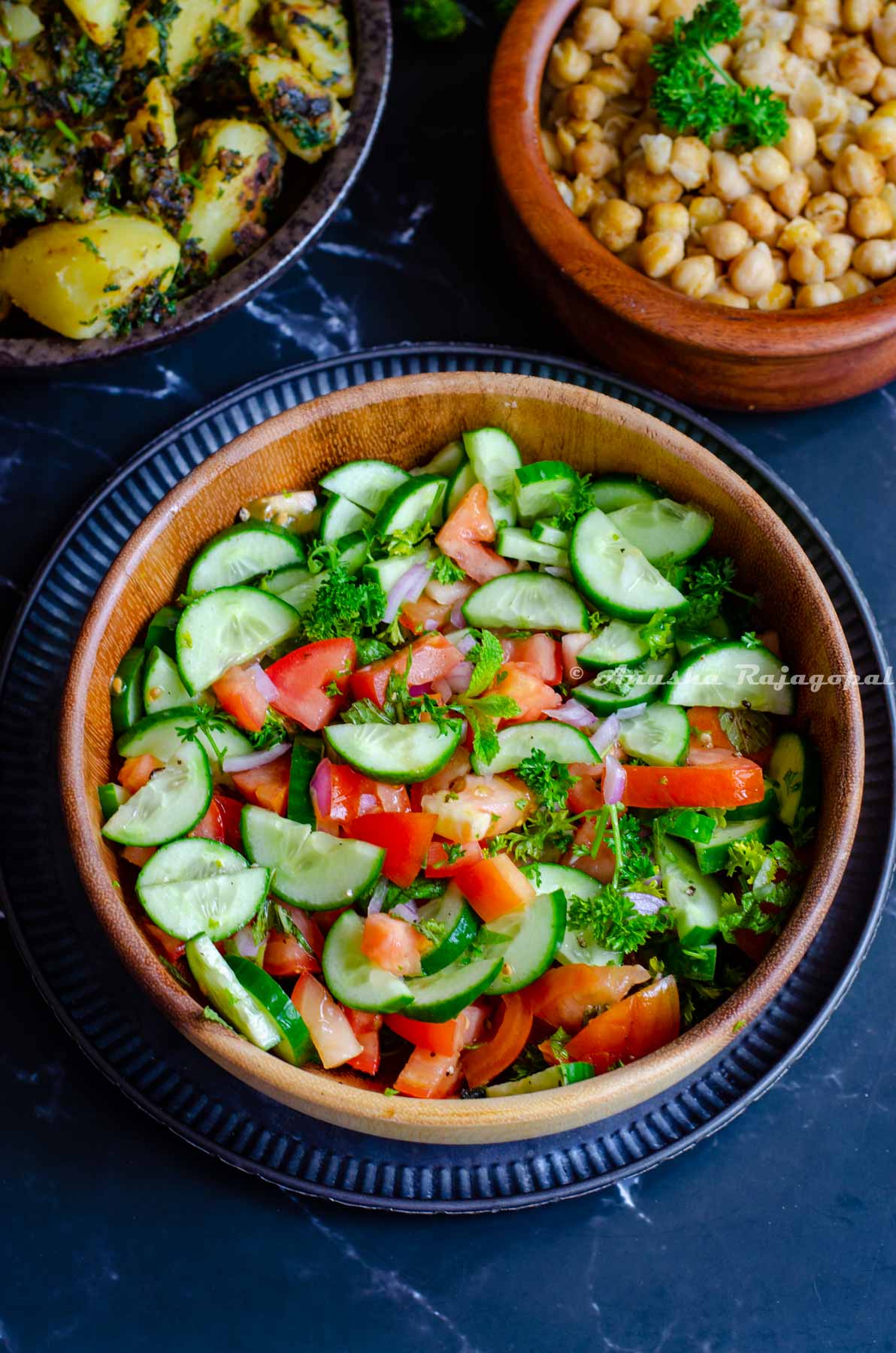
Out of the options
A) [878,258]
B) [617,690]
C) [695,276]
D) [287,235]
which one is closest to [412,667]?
[617,690]

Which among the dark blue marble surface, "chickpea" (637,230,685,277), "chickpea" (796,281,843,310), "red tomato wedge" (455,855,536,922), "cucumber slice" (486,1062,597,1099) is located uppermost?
"chickpea" (637,230,685,277)

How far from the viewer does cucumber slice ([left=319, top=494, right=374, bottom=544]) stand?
9.53 ft

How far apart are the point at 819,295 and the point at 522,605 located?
1143mm

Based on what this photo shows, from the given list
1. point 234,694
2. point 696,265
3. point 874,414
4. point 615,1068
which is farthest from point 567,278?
point 615,1068

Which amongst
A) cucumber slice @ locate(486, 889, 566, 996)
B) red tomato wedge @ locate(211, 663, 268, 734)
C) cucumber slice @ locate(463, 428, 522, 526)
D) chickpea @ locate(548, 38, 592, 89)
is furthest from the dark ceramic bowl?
cucumber slice @ locate(486, 889, 566, 996)

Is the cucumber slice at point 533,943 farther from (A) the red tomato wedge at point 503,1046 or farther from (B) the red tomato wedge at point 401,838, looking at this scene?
(B) the red tomato wedge at point 401,838

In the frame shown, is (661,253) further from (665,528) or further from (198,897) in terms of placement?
(198,897)

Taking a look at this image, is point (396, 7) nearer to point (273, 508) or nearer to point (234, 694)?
point (273, 508)

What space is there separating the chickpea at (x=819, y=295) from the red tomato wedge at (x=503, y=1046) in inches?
73.8

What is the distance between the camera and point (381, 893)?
2.57 meters

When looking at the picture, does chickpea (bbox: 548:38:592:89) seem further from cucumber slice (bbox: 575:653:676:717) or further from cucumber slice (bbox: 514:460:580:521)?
cucumber slice (bbox: 575:653:676:717)

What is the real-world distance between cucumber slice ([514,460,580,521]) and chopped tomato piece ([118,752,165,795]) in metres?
1.05

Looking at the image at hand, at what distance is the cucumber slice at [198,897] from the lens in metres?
2.50

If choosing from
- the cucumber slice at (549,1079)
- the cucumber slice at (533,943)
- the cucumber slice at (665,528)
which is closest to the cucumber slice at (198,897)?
the cucumber slice at (533,943)
